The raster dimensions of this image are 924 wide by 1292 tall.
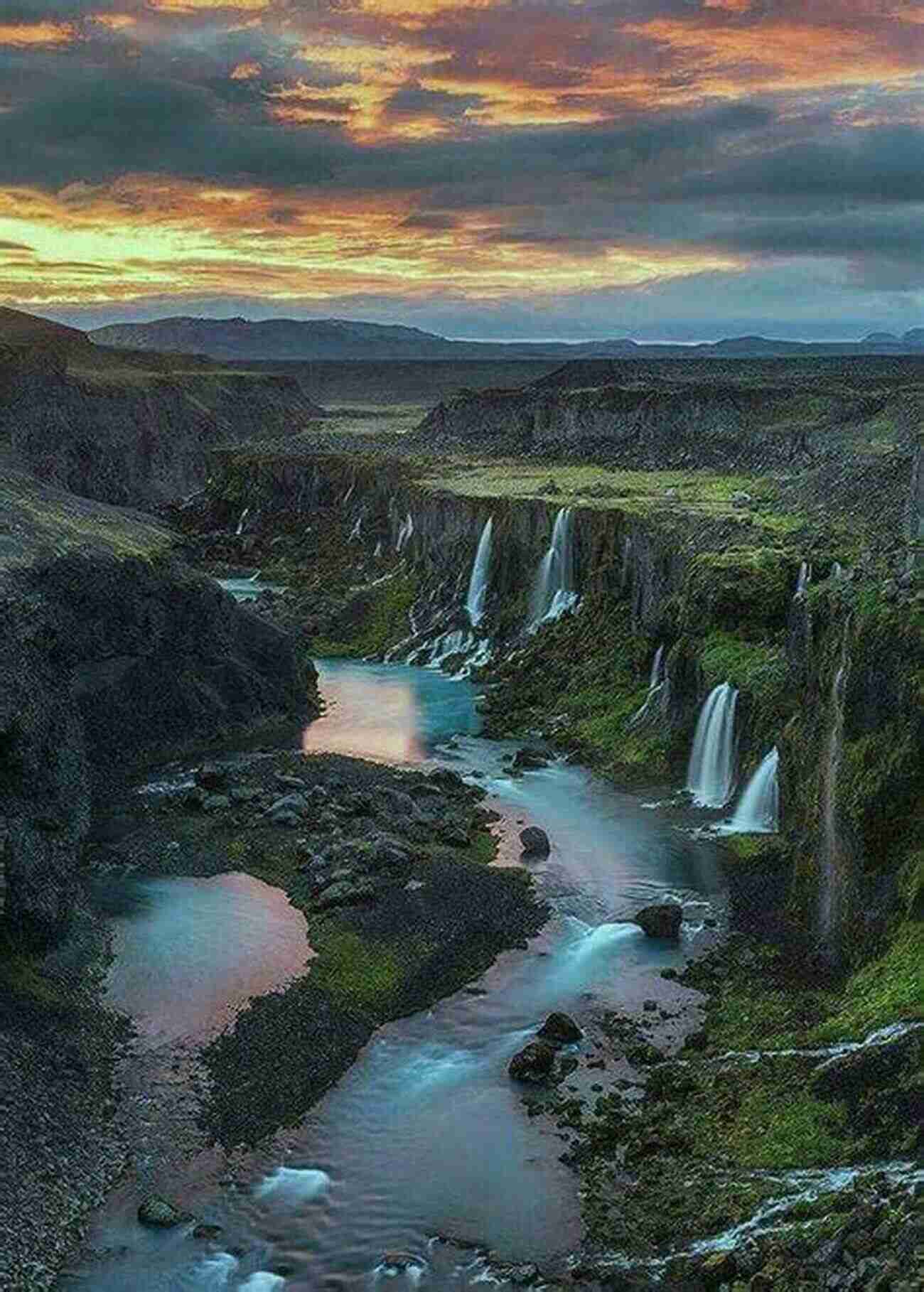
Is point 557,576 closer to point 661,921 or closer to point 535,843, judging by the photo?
point 535,843

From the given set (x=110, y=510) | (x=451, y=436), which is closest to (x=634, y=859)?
(x=110, y=510)

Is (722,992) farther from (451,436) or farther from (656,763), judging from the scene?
(451,436)

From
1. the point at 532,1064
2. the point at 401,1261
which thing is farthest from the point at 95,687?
the point at 401,1261

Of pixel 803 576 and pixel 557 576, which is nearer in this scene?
pixel 803 576

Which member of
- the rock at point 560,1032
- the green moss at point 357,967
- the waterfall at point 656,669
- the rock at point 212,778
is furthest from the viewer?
the waterfall at point 656,669

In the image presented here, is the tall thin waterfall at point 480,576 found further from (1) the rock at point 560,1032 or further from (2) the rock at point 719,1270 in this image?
(2) the rock at point 719,1270

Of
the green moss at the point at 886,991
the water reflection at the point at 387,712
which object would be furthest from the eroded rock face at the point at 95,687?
the green moss at the point at 886,991
